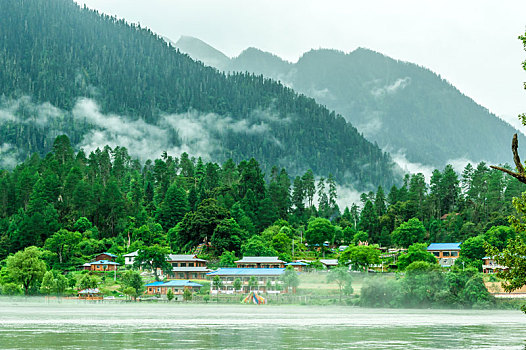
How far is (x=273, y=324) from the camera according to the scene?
5922cm

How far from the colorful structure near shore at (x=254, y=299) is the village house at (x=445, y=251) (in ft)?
158

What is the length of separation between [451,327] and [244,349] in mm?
25609

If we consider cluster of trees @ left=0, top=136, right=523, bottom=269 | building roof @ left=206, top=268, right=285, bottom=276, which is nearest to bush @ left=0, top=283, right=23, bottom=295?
cluster of trees @ left=0, top=136, right=523, bottom=269

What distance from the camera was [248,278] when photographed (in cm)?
11756

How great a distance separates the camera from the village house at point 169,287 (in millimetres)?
114438

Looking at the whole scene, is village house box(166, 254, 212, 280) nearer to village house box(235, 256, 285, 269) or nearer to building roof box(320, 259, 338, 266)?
village house box(235, 256, 285, 269)

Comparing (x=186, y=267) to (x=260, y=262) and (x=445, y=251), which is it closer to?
(x=260, y=262)

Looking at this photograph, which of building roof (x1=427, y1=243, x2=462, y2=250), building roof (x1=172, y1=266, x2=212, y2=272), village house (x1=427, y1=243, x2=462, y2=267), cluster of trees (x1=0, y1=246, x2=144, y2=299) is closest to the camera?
cluster of trees (x1=0, y1=246, x2=144, y2=299)

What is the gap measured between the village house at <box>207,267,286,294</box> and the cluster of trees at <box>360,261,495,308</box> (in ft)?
83.7

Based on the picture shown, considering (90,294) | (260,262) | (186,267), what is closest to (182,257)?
(186,267)

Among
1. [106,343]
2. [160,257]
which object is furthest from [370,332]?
[160,257]

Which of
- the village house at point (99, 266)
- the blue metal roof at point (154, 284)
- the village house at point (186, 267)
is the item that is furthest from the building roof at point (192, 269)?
the village house at point (99, 266)

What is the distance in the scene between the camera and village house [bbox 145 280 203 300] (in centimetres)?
11444

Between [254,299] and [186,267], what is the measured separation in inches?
1047
